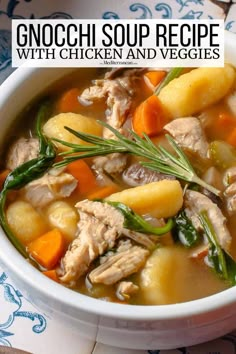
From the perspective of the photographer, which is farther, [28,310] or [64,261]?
[28,310]

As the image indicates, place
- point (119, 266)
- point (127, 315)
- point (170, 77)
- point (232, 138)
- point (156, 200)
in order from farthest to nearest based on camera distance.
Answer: point (170, 77) → point (232, 138) → point (156, 200) → point (119, 266) → point (127, 315)

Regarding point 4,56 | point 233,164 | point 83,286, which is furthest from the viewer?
point 4,56

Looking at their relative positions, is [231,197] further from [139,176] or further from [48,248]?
[48,248]

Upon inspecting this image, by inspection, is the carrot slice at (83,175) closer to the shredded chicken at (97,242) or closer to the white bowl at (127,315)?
the shredded chicken at (97,242)

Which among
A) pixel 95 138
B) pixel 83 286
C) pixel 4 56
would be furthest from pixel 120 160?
pixel 4 56

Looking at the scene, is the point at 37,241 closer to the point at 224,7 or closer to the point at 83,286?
the point at 83,286

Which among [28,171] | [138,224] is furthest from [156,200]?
[28,171]
